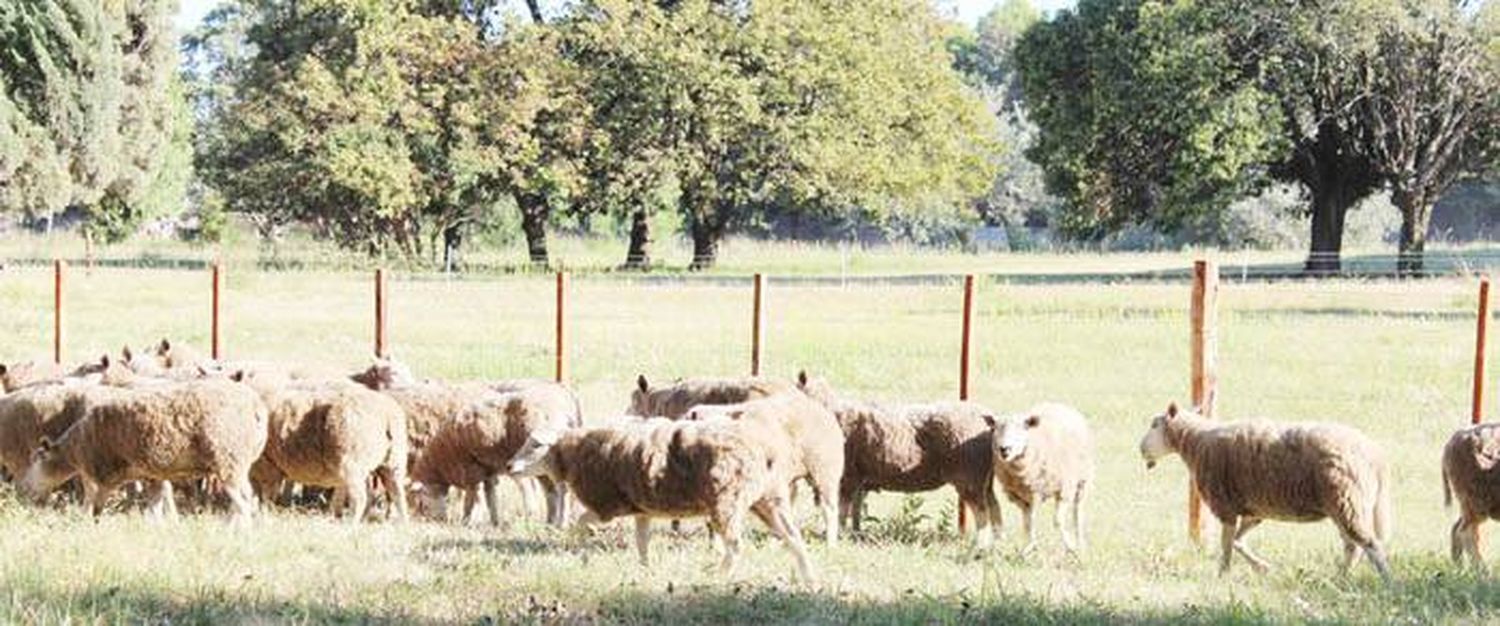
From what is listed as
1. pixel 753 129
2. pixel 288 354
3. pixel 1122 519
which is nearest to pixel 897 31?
pixel 753 129

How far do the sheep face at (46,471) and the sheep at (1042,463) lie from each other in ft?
18.8

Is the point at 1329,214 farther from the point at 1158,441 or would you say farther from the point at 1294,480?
the point at 1294,480

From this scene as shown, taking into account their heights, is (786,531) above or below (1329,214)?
below

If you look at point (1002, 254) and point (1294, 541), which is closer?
point (1294, 541)

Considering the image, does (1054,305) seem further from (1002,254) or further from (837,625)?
(1002,254)

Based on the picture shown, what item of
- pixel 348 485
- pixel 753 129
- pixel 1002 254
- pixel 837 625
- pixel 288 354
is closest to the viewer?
pixel 837 625

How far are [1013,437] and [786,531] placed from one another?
1.82 m

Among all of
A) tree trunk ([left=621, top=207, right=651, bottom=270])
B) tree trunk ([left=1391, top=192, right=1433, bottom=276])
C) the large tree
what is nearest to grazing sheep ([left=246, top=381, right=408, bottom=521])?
the large tree

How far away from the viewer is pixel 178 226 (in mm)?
67562

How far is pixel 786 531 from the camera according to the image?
29.4 ft

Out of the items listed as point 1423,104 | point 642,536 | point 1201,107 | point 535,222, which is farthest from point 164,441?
point 535,222

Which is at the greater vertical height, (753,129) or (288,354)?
(753,129)

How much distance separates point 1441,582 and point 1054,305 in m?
19.4

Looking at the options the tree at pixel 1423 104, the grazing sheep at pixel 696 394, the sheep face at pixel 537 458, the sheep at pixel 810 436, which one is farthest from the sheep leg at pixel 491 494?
the tree at pixel 1423 104
